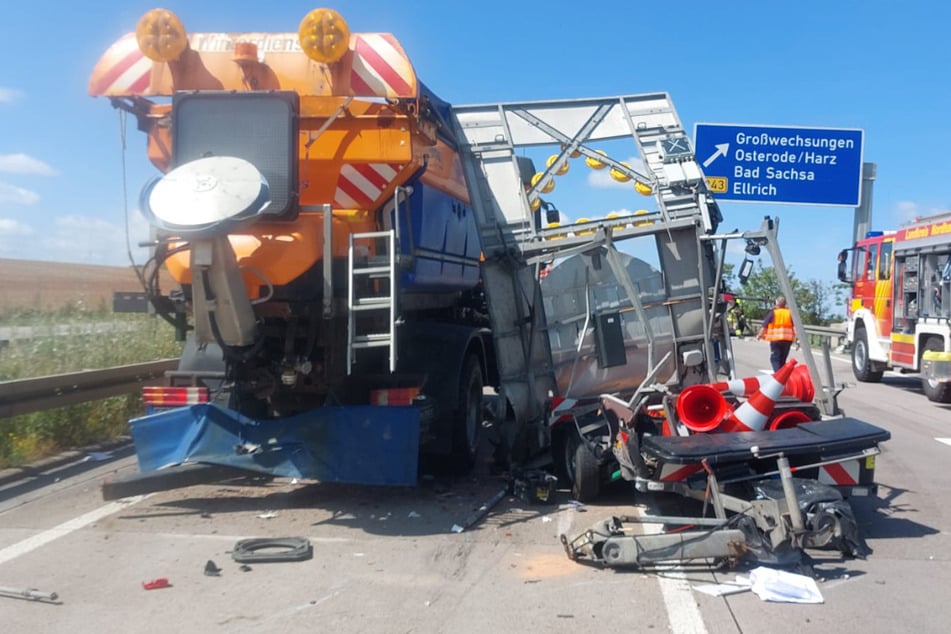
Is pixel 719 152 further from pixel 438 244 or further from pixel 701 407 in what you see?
pixel 701 407

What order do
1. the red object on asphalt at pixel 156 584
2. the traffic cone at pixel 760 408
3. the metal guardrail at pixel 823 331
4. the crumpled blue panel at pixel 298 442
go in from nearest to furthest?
1. the red object on asphalt at pixel 156 584
2. the traffic cone at pixel 760 408
3. the crumpled blue panel at pixel 298 442
4. the metal guardrail at pixel 823 331

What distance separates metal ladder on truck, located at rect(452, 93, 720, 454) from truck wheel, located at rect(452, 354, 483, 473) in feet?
1.50

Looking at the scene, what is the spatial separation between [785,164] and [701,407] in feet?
46.1

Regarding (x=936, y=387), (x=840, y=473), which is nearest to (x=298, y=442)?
(x=840, y=473)

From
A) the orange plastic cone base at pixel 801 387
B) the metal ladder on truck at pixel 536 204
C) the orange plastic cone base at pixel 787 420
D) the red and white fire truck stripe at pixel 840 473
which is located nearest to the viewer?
the red and white fire truck stripe at pixel 840 473

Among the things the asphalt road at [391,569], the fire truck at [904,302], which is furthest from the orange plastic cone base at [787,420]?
the fire truck at [904,302]

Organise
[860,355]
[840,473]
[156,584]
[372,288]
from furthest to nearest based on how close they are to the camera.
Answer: [860,355]
[372,288]
[840,473]
[156,584]

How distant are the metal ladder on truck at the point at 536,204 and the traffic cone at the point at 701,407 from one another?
4.20 feet

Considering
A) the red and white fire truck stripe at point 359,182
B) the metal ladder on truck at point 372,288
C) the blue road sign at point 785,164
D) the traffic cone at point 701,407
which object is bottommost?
the traffic cone at point 701,407

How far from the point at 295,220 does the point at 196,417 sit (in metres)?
1.91

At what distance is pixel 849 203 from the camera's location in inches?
752

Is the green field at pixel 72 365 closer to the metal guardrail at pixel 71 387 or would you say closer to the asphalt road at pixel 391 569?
the metal guardrail at pixel 71 387

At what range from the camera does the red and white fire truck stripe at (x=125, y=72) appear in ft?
21.7

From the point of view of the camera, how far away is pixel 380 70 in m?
6.46
